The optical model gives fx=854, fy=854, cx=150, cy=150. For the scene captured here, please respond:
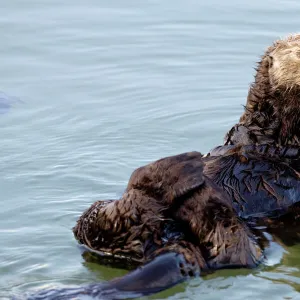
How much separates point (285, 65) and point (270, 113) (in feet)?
1.03

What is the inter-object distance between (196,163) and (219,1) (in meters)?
5.84

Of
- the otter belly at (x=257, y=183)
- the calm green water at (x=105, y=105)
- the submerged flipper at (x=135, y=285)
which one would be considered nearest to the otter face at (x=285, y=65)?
the otter belly at (x=257, y=183)

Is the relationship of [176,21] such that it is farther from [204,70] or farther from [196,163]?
[196,163]

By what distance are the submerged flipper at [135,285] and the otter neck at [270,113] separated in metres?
1.21

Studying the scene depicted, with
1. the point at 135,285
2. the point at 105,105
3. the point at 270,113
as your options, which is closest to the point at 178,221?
the point at 135,285

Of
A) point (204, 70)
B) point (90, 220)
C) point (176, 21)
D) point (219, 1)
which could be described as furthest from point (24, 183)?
point (219, 1)

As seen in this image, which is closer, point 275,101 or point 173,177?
point 173,177

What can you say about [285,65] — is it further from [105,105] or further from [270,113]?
[105,105]

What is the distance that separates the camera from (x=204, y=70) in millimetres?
8625

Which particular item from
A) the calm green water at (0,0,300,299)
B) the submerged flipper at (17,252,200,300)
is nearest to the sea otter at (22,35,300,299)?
the submerged flipper at (17,252,200,300)

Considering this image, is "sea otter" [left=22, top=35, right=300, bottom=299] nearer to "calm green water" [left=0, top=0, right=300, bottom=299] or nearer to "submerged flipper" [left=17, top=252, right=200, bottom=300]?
"submerged flipper" [left=17, top=252, right=200, bottom=300]

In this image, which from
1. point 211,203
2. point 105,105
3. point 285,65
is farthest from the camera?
point 105,105

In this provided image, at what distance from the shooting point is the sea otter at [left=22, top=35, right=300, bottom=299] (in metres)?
4.55

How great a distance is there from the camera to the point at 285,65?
17.1ft
